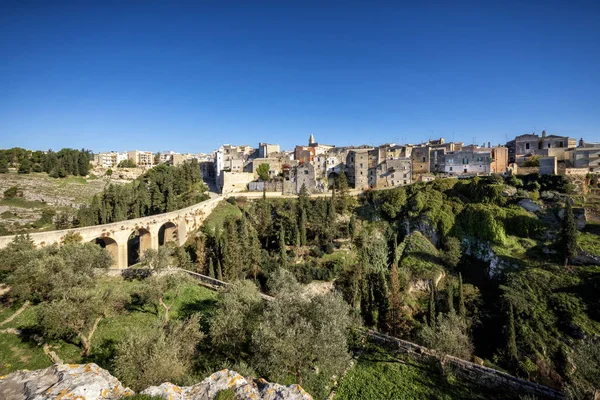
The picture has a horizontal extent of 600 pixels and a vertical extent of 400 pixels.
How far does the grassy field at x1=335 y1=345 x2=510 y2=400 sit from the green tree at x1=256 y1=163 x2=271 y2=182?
48.2m

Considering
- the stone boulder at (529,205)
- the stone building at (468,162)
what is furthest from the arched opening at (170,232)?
the stone building at (468,162)

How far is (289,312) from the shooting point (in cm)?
1245

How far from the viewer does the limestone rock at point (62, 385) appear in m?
5.58

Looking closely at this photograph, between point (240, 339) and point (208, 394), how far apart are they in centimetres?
667

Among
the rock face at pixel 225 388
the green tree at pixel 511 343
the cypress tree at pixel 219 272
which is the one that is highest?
the rock face at pixel 225 388

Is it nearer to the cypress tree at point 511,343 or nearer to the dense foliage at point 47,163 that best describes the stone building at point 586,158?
the cypress tree at point 511,343

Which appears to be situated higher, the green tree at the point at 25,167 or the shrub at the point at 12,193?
the green tree at the point at 25,167

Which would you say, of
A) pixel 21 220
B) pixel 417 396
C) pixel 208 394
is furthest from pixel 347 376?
pixel 21 220

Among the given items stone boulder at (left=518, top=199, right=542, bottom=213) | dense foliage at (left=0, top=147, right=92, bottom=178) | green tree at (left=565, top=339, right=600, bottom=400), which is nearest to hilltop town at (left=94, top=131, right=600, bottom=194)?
stone boulder at (left=518, top=199, right=542, bottom=213)

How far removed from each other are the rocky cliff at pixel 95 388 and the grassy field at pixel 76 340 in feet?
18.0

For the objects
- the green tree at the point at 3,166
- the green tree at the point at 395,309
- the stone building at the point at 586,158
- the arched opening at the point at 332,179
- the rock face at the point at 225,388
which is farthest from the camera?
the green tree at the point at 3,166

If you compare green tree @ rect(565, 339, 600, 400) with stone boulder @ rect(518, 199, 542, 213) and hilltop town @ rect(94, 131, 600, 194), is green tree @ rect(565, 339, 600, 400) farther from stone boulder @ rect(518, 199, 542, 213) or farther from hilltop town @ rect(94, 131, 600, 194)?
hilltop town @ rect(94, 131, 600, 194)

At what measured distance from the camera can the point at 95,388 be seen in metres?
5.85

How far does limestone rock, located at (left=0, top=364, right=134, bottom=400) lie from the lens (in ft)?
18.3
